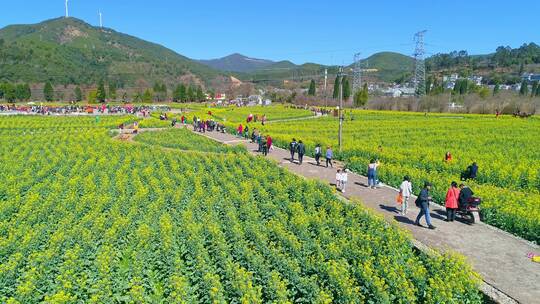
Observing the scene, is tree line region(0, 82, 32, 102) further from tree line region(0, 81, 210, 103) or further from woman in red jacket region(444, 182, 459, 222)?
woman in red jacket region(444, 182, 459, 222)

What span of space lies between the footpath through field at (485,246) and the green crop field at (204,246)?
0.77 metres

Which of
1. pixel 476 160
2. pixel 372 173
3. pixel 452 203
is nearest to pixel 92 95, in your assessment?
pixel 476 160

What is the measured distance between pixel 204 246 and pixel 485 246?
8.23 metres

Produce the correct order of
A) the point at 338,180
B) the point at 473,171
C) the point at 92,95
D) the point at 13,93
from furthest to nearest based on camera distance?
the point at 92,95
the point at 13,93
the point at 473,171
the point at 338,180

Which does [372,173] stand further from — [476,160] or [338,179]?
[476,160]

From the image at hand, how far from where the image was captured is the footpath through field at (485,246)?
9.20 m

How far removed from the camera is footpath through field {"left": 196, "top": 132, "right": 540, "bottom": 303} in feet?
30.2

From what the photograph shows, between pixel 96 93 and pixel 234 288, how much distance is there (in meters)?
124

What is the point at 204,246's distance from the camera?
1234cm

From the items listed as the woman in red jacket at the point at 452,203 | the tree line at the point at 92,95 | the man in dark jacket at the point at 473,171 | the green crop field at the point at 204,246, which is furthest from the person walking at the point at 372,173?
the tree line at the point at 92,95

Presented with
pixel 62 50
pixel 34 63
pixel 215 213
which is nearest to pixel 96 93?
pixel 34 63

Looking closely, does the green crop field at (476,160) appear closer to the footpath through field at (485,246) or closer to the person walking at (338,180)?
the footpath through field at (485,246)

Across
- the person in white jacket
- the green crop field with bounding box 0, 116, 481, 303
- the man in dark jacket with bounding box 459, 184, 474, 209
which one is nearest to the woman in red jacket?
the man in dark jacket with bounding box 459, 184, 474, 209

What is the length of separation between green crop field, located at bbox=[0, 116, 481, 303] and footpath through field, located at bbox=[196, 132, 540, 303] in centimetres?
77
